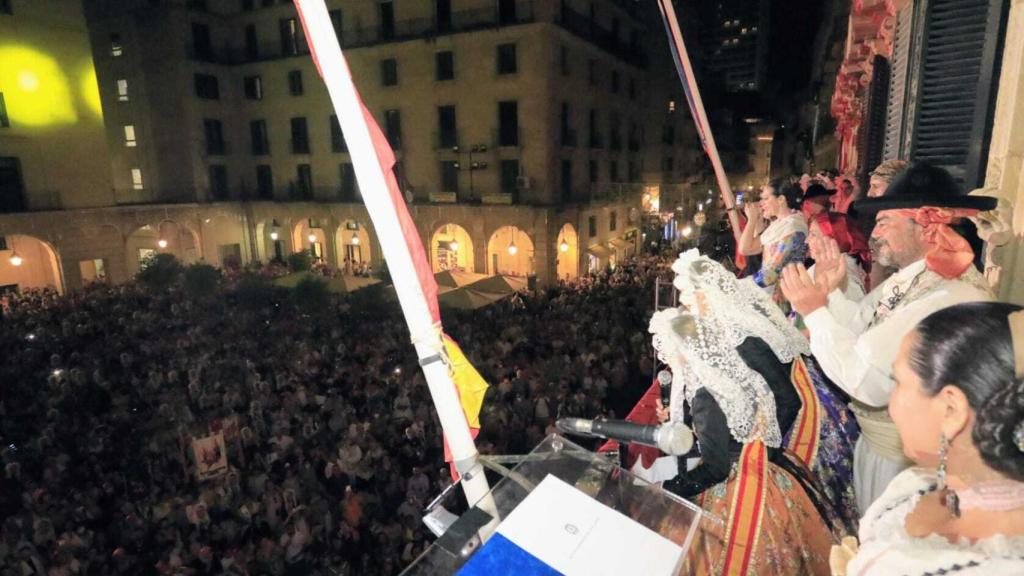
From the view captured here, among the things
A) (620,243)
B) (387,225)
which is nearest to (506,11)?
(620,243)

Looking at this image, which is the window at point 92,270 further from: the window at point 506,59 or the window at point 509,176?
the window at point 506,59

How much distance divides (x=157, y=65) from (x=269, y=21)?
21.1 ft

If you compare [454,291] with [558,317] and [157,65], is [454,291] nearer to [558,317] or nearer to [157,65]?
[558,317]

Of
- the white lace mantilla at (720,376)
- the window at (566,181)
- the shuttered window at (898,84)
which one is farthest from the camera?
the window at (566,181)

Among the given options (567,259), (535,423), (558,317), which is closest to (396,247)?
(535,423)

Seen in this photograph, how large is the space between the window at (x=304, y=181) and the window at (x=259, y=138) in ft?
9.10

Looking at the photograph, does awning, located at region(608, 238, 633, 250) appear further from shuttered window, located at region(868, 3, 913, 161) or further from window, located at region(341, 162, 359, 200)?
shuttered window, located at region(868, 3, 913, 161)

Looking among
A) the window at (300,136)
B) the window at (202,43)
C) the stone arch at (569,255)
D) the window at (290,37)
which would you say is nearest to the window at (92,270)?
the window at (300,136)

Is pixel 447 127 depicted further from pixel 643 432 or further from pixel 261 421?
pixel 643 432

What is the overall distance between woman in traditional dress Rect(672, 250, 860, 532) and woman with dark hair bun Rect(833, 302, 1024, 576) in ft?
4.96

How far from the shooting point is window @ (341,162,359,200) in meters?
27.9

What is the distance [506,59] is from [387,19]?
7.14 metres

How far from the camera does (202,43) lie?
96.6 feet

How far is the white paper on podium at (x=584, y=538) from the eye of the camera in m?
1.50
